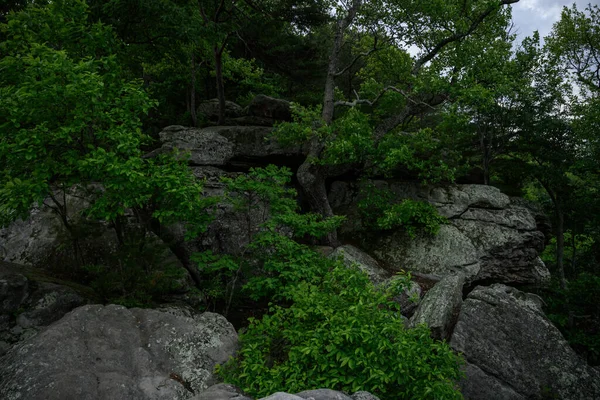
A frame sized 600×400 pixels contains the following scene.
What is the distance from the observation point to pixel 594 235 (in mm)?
15602

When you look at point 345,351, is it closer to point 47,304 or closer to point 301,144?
point 47,304

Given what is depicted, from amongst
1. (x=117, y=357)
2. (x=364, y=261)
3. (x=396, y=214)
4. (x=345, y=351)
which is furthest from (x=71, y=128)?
(x=396, y=214)

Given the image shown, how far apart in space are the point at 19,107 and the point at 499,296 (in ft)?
37.6

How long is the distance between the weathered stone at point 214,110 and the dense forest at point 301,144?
0.37 ft

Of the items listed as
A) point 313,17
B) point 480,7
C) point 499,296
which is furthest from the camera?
point 313,17

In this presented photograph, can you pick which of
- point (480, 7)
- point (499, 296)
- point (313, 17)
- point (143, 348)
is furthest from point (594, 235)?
point (143, 348)

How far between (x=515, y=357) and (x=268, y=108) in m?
13.4

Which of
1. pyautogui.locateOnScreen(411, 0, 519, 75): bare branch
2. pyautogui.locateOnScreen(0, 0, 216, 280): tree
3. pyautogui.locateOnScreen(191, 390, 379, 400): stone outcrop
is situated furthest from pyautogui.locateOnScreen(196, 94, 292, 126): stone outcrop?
pyautogui.locateOnScreen(191, 390, 379, 400): stone outcrop

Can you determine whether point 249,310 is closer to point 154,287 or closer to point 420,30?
point 154,287

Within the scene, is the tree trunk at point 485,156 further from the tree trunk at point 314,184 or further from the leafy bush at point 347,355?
the leafy bush at point 347,355

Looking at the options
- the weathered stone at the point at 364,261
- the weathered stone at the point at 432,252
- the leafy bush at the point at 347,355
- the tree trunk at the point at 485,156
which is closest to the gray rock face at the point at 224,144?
the weathered stone at the point at 364,261

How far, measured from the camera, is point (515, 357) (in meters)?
8.97

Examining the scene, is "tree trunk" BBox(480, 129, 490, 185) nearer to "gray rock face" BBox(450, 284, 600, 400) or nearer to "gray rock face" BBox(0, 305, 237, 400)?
"gray rock face" BBox(450, 284, 600, 400)

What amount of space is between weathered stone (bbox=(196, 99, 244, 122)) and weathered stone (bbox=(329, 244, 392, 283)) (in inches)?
356
